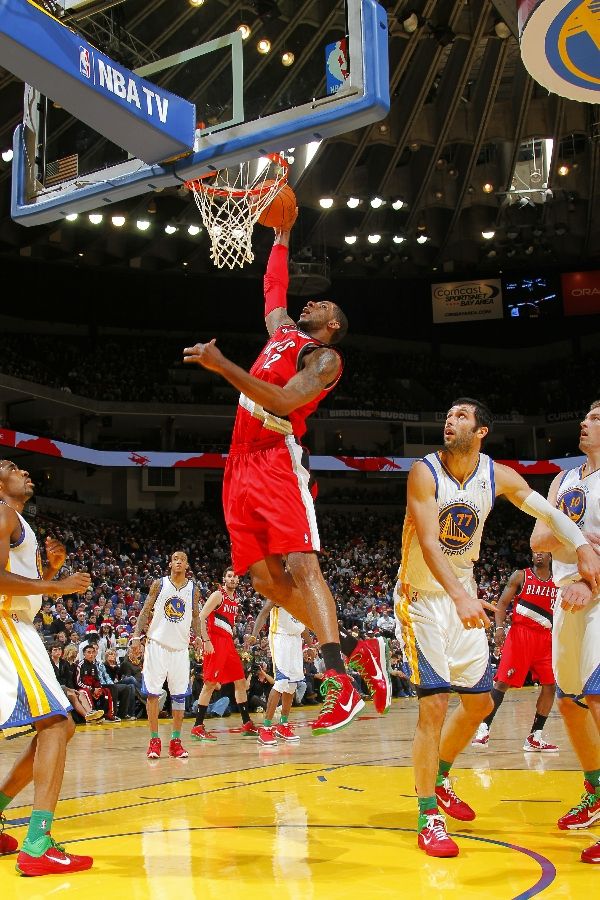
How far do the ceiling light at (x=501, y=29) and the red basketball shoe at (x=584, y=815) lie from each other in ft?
58.2

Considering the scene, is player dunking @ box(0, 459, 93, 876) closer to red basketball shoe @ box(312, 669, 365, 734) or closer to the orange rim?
red basketball shoe @ box(312, 669, 365, 734)

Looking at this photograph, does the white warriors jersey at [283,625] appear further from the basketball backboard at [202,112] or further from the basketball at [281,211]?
the basketball at [281,211]

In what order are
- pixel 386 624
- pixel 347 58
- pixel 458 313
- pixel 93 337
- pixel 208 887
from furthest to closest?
pixel 458 313 → pixel 93 337 → pixel 386 624 → pixel 347 58 → pixel 208 887

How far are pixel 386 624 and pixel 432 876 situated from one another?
56.2 ft

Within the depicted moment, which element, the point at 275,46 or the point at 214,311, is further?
the point at 214,311

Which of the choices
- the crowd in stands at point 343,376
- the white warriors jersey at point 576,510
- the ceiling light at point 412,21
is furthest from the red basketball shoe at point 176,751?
the crowd in stands at point 343,376

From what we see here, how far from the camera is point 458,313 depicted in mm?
37000

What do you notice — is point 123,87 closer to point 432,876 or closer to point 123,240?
point 432,876

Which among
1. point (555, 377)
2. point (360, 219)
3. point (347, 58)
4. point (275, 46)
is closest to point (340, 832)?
point (347, 58)

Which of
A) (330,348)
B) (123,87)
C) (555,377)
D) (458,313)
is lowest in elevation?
(330,348)

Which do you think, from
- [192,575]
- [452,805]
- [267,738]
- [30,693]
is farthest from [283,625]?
[192,575]

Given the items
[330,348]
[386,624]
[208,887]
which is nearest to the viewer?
[208,887]

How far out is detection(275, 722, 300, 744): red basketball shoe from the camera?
38.8 ft

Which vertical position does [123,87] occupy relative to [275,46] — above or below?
below
